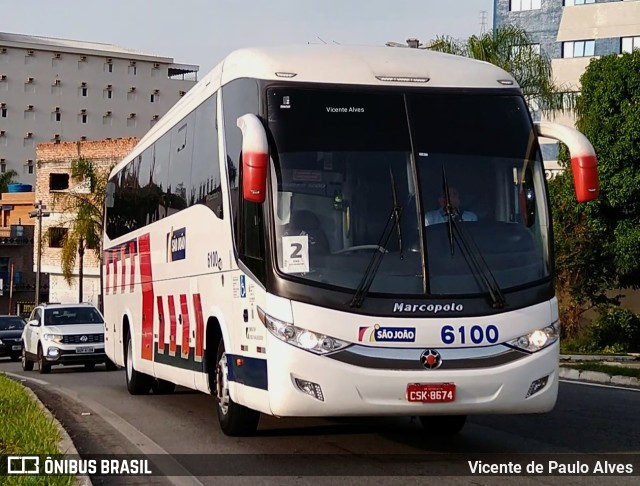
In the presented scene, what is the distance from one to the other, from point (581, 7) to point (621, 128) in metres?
21.3

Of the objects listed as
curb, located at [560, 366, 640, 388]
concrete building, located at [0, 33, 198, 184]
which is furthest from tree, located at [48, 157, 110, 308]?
concrete building, located at [0, 33, 198, 184]

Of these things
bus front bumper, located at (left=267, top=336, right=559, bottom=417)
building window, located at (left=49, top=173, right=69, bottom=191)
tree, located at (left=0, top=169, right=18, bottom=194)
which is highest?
tree, located at (left=0, top=169, right=18, bottom=194)

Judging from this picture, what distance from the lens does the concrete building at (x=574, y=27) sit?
53.8 m

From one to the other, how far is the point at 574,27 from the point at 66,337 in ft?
114

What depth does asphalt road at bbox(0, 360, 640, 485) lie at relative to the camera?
31.2 feet

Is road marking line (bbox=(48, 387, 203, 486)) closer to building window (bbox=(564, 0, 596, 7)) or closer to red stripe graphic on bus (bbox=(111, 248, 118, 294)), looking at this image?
red stripe graphic on bus (bbox=(111, 248, 118, 294))

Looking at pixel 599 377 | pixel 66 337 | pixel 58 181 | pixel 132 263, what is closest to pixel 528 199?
pixel 132 263

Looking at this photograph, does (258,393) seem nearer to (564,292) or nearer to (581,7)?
(564,292)

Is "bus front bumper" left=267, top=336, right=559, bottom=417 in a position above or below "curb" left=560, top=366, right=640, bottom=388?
above

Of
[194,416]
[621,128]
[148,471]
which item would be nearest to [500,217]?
[148,471]

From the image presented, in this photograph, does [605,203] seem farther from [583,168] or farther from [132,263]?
[583,168]

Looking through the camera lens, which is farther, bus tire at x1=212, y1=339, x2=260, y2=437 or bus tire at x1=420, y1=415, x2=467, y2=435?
bus tire at x1=420, y1=415, x2=467, y2=435

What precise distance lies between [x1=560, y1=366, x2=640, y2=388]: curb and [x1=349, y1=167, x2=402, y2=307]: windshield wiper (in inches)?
427

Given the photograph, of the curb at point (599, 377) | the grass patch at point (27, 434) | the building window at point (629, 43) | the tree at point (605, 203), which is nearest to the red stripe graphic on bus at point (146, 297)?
the grass patch at point (27, 434)
